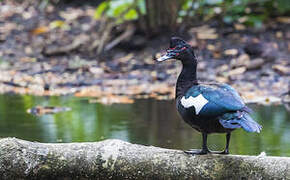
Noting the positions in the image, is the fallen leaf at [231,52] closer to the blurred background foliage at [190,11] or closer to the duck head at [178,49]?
the blurred background foliage at [190,11]

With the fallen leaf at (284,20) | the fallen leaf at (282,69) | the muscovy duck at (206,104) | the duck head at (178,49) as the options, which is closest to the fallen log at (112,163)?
the muscovy duck at (206,104)

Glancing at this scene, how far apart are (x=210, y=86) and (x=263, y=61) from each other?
5.74 meters

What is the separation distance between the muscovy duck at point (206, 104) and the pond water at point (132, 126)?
5.61 feet

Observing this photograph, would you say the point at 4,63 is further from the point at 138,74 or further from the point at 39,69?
the point at 138,74

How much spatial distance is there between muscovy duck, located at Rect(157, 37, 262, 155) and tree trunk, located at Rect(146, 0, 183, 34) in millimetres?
6647

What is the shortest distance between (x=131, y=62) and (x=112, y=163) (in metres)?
6.38

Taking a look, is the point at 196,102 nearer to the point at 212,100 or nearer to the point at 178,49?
the point at 212,100

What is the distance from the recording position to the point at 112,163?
3.37 m

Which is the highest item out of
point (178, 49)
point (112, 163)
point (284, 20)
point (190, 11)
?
point (178, 49)

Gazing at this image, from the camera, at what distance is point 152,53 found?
991 centimetres

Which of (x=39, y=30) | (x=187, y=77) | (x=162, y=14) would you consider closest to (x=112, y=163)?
(x=187, y=77)

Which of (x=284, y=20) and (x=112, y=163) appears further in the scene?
(x=284, y=20)

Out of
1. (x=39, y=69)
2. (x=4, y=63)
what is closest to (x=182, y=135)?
(x=39, y=69)

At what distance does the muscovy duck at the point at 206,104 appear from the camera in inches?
125
